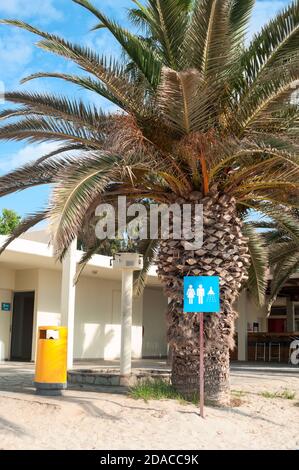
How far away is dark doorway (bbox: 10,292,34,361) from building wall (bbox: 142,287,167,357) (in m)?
6.76

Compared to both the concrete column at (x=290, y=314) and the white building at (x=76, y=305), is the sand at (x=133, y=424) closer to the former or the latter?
the white building at (x=76, y=305)

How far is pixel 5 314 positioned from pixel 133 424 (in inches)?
533

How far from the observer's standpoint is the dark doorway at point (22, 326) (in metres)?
20.6

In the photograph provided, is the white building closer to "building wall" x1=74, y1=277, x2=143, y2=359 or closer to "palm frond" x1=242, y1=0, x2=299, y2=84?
"building wall" x1=74, y1=277, x2=143, y2=359

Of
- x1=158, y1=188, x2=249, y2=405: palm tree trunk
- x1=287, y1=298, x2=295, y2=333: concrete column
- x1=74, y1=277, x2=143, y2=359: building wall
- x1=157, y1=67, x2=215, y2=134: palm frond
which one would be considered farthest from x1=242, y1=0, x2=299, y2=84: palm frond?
x1=287, y1=298, x2=295, y2=333: concrete column

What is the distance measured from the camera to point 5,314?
66.8 ft

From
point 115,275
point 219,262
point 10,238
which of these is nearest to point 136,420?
point 219,262

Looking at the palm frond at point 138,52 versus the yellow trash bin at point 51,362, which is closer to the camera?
the palm frond at point 138,52

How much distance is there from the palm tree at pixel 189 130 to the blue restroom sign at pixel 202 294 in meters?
0.73

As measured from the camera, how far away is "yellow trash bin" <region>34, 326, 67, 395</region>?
9711 mm

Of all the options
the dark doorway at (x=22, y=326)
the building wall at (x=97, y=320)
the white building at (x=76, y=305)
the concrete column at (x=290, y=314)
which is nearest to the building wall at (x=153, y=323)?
the white building at (x=76, y=305)

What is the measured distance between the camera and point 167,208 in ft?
34.0

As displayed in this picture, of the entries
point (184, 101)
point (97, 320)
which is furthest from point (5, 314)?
point (184, 101)
